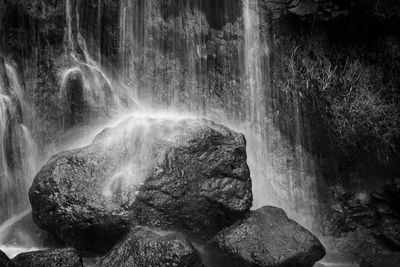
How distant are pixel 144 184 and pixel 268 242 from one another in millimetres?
2328

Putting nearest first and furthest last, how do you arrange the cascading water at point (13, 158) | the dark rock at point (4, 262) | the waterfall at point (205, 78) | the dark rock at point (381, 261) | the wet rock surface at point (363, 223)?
the dark rock at point (4, 262), the dark rock at point (381, 261), the cascading water at point (13, 158), the wet rock surface at point (363, 223), the waterfall at point (205, 78)

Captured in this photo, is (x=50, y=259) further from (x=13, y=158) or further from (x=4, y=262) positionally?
(x=13, y=158)

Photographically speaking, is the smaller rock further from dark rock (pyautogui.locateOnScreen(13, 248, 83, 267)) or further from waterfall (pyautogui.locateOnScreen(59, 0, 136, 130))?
dark rock (pyautogui.locateOnScreen(13, 248, 83, 267))

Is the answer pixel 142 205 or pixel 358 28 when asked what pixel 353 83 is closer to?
pixel 358 28

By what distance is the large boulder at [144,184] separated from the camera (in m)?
6.68

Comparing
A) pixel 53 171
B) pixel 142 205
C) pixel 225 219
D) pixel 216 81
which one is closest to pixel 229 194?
pixel 225 219

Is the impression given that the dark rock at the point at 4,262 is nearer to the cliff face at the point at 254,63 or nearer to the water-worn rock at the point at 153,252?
the water-worn rock at the point at 153,252

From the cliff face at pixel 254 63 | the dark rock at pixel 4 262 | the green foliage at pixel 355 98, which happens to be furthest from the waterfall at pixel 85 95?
the dark rock at pixel 4 262

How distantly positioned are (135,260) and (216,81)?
5854 millimetres

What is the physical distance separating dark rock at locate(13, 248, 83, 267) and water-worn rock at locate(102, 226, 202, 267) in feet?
1.63

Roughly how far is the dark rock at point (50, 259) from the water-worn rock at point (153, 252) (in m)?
0.50

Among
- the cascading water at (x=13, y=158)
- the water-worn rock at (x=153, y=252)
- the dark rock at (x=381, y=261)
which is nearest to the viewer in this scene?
the water-worn rock at (x=153, y=252)

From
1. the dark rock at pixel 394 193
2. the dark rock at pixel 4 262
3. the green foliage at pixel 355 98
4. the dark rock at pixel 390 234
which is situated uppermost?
the green foliage at pixel 355 98

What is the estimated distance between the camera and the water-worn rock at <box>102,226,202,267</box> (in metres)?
5.86
